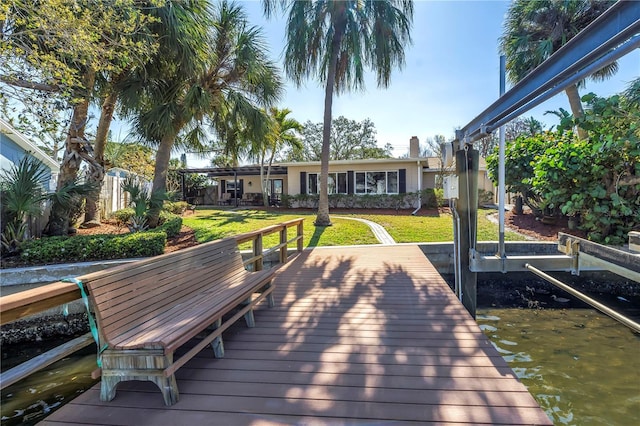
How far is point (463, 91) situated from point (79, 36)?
433 inches

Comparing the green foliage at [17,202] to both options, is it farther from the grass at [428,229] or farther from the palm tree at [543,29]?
the palm tree at [543,29]

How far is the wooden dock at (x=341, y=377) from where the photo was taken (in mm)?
1898

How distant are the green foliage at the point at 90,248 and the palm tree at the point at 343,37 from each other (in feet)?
20.2

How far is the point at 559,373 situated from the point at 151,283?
420 centimetres

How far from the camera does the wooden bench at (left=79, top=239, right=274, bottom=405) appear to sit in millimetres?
1955

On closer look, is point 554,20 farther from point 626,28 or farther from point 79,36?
point 79,36

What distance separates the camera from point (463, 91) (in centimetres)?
1126

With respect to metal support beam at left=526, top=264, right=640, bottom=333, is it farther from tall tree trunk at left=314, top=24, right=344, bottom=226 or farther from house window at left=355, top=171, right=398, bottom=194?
house window at left=355, top=171, right=398, bottom=194

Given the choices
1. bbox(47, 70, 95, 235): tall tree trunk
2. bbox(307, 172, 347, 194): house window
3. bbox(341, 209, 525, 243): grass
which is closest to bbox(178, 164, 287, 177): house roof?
bbox(307, 172, 347, 194): house window

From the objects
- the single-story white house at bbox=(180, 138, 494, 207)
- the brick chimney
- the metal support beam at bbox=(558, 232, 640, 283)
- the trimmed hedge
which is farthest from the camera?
the brick chimney

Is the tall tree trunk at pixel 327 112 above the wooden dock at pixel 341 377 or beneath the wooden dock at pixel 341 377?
above

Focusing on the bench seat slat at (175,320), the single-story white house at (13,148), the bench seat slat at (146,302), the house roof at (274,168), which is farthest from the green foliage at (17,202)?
the house roof at (274,168)

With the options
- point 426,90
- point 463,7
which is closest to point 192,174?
point 426,90

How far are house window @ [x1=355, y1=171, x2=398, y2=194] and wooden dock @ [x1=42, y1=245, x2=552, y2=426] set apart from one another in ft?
43.1
